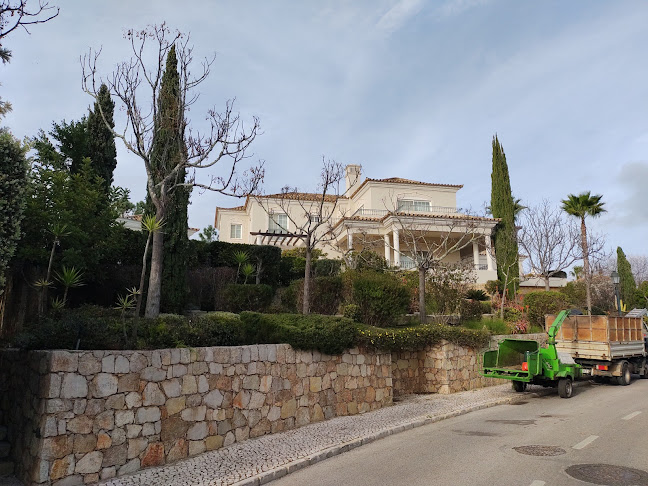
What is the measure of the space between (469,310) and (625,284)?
2478cm

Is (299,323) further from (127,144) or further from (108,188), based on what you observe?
(108,188)

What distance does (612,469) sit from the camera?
636cm

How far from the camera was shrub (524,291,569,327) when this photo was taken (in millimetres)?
20969

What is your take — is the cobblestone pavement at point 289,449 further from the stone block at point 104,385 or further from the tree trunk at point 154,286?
the tree trunk at point 154,286

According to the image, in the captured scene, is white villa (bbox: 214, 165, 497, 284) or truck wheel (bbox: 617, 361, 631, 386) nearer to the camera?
truck wheel (bbox: 617, 361, 631, 386)

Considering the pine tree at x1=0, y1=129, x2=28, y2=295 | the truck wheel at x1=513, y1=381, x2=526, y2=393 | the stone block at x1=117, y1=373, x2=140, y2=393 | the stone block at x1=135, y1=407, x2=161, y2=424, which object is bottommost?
the truck wheel at x1=513, y1=381, x2=526, y2=393

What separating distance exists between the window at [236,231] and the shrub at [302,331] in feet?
94.4

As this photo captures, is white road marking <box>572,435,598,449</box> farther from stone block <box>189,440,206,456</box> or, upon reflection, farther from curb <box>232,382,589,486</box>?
stone block <box>189,440,206,456</box>

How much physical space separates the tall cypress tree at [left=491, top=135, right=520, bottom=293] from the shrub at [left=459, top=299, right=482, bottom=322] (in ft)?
23.2

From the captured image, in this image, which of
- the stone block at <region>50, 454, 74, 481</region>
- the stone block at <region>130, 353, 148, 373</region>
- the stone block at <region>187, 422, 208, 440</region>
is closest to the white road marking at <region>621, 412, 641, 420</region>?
the stone block at <region>187, 422, 208, 440</region>

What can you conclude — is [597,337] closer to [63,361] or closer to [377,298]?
[377,298]

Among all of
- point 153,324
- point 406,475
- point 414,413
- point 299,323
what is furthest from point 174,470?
point 414,413

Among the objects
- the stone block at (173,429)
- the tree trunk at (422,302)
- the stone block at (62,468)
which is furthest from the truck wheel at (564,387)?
the stone block at (62,468)

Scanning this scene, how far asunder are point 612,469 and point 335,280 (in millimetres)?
10215
